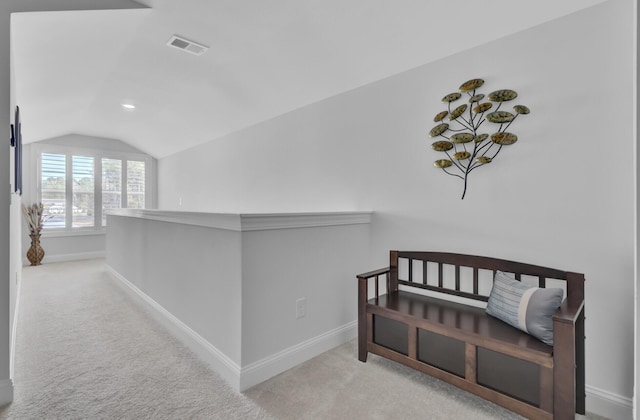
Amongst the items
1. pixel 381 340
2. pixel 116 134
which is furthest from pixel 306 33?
pixel 116 134

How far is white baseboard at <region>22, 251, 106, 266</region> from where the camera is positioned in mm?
5755

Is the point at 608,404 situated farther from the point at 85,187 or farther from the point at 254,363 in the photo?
the point at 85,187

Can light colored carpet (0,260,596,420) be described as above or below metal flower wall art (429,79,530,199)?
below

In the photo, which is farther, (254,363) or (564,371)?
(254,363)

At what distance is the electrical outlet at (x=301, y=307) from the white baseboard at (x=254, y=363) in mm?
199

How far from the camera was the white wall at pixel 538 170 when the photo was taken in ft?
5.30

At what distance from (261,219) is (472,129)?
152cm

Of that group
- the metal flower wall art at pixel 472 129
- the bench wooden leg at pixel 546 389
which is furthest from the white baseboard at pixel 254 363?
the metal flower wall art at pixel 472 129

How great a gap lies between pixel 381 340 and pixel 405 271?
1.98 ft

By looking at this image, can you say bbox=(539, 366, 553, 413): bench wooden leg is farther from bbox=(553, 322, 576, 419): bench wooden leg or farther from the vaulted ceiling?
the vaulted ceiling

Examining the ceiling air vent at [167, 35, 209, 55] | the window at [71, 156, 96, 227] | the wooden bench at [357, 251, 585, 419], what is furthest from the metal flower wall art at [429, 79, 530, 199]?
the window at [71, 156, 96, 227]

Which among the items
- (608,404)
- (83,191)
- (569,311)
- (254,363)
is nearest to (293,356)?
(254,363)

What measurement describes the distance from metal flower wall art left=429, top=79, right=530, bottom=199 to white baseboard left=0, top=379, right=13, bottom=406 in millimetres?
2924

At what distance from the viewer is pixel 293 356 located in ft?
6.93
